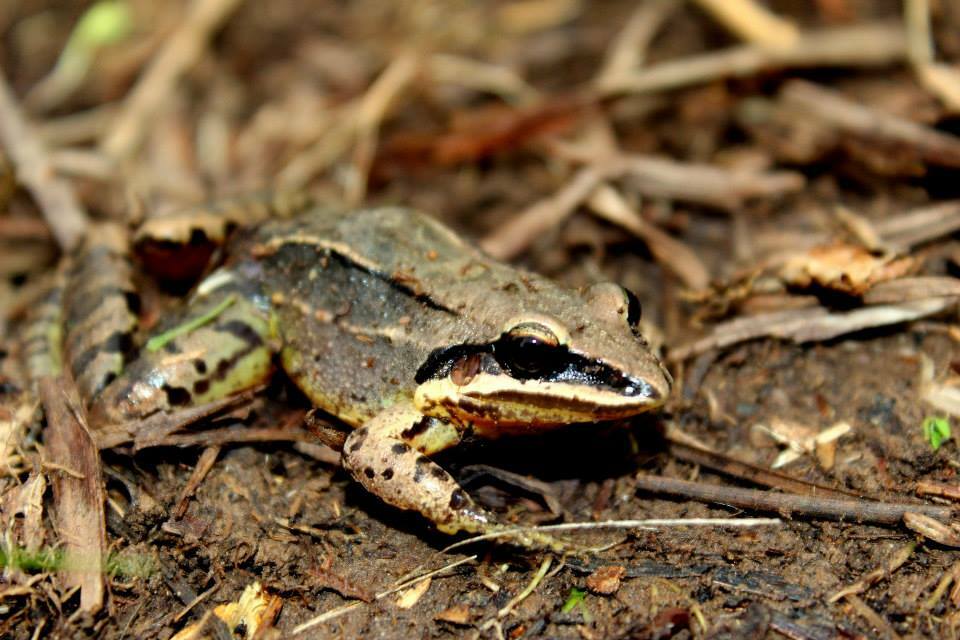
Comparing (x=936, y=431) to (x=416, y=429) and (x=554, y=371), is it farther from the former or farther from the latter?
(x=416, y=429)

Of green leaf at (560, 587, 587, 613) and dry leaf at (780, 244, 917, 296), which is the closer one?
green leaf at (560, 587, 587, 613)

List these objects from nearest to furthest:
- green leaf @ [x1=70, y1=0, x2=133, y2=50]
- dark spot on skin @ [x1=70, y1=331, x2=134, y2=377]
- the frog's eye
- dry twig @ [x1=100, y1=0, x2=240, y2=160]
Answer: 1. the frog's eye
2. dark spot on skin @ [x1=70, y1=331, x2=134, y2=377]
3. dry twig @ [x1=100, y1=0, x2=240, y2=160]
4. green leaf @ [x1=70, y1=0, x2=133, y2=50]

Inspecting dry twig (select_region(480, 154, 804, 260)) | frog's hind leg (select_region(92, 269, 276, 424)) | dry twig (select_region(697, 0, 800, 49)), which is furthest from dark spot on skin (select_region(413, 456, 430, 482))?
dry twig (select_region(697, 0, 800, 49))

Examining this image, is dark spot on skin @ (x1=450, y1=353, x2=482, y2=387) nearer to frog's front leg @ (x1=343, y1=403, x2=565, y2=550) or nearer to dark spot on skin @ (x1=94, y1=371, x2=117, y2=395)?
frog's front leg @ (x1=343, y1=403, x2=565, y2=550)

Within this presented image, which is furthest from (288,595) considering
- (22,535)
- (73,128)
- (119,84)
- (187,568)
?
(119,84)

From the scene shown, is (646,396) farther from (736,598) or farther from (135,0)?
→ (135,0)

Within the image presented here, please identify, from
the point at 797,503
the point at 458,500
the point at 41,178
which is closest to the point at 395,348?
the point at 458,500

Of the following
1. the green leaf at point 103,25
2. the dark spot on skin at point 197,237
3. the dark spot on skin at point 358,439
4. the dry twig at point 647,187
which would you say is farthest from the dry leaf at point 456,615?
the green leaf at point 103,25
